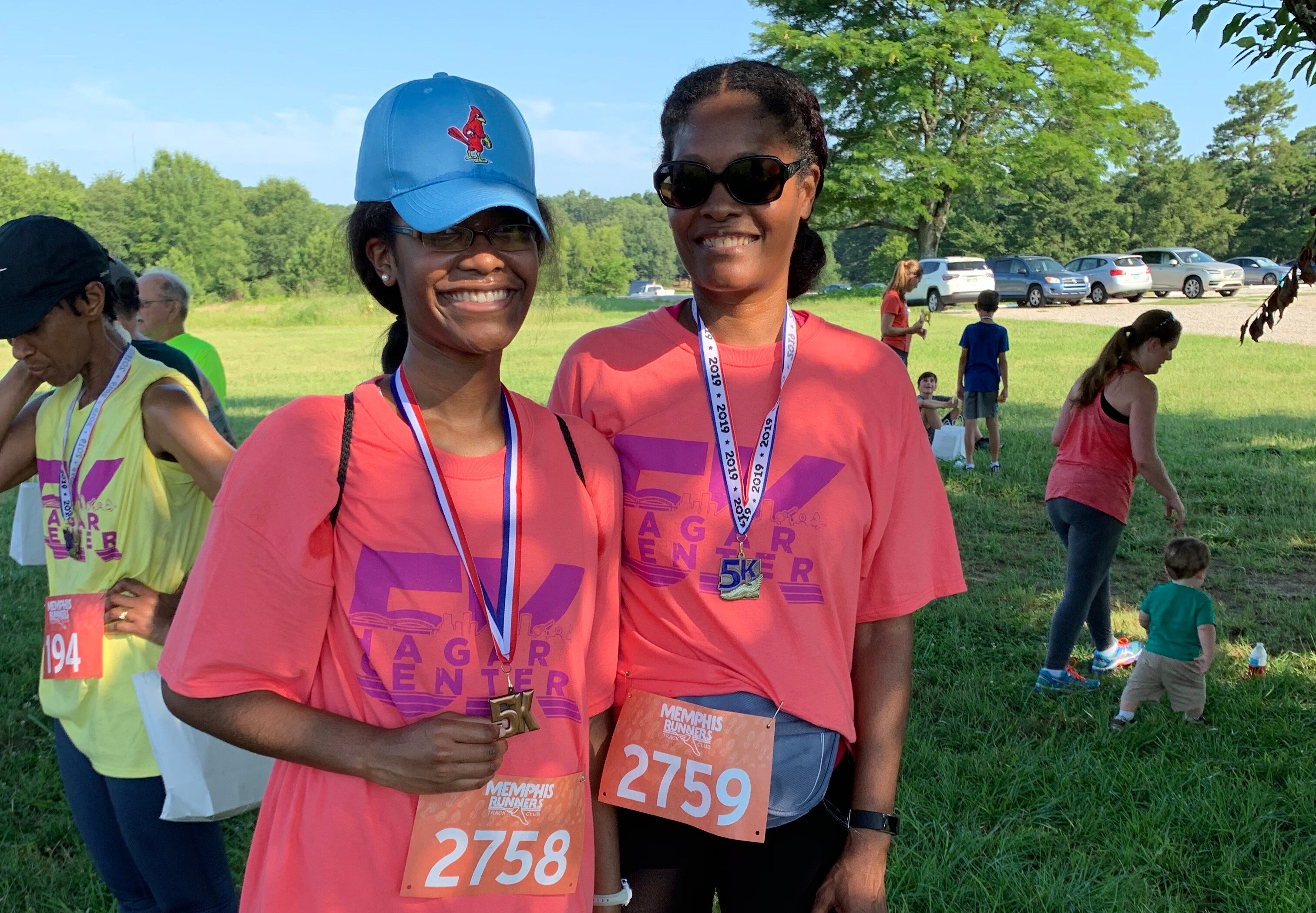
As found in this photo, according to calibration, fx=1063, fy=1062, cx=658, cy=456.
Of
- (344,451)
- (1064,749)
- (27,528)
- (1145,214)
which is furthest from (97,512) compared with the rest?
(1145,214)

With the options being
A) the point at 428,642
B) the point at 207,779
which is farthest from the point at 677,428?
the point at 207,779

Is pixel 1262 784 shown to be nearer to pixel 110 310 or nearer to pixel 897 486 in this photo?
pixel 897 486

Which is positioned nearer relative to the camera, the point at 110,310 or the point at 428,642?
the point at 428,642

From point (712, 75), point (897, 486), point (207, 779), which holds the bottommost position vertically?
point (207, 779)

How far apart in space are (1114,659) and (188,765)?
4.88 metres

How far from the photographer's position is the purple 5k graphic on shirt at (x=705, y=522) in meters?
2.00

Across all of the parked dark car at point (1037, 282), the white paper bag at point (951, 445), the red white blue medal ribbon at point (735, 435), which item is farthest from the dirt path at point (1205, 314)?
the red white blue medal ribbon at point (735, 435)

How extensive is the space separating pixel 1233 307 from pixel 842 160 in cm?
1619

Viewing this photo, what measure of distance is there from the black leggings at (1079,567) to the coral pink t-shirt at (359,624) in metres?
4.19

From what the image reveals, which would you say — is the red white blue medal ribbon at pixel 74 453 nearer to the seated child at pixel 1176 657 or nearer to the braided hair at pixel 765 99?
the braided hair at pixel 765 99

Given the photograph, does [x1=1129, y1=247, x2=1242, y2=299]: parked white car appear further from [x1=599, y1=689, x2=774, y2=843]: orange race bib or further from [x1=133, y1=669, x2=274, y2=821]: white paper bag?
[x1=133, y1=669, x2=274, y2=821]: white paper bag

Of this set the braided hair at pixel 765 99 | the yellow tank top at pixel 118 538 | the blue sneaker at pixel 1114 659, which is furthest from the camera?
the blue sneaker at pixel 1114 659

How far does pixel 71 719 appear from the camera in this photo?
2.53 m

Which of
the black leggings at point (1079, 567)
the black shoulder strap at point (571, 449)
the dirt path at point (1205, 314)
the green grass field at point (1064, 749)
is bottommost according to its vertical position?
the green grass field at point (1064, 749)
